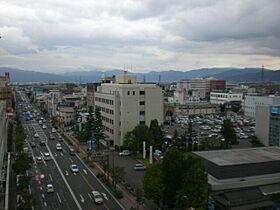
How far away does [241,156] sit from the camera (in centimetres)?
1750

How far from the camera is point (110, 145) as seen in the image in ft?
91.0

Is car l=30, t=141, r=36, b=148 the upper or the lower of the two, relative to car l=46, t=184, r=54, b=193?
lower

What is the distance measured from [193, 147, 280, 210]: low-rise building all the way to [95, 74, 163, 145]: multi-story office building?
32.0ft

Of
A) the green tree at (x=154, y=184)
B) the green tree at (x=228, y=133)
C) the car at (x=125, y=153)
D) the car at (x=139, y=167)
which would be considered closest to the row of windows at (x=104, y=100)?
the car at (x=125, y=153)

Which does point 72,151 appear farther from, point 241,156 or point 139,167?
point 241,156

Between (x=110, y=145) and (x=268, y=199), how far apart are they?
52.0 ft

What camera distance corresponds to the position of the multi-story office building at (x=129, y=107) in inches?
1047

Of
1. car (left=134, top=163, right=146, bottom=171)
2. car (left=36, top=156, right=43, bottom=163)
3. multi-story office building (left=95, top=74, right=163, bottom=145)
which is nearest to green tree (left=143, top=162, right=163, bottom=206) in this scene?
car (left=134, top=163, right=146, bottom=171)

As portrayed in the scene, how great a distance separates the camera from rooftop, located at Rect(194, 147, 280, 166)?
16.2 m

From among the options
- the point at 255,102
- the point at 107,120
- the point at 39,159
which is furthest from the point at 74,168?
the point at 255,102

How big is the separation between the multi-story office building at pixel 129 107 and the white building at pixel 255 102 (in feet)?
65.8

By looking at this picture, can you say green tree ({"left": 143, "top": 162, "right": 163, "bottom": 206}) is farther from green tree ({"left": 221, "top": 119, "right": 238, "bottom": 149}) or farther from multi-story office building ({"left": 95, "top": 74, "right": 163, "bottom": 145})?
green tree ({"left": 221, "top": 119, "right": 238, "bottom": 149})

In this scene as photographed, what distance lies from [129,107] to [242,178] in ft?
42.4

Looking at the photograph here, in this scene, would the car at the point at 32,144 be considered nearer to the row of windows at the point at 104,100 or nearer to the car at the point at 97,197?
the row of windows at the point at 104,100
